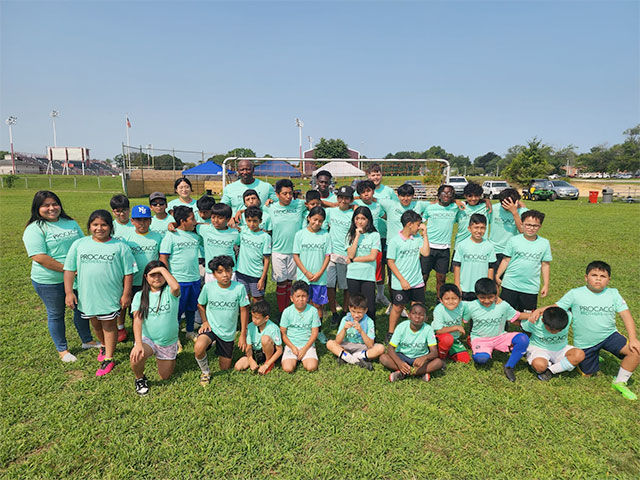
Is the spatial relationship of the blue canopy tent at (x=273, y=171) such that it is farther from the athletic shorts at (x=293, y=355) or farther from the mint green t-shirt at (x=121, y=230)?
the athletic shorts at (x=293, y=355)

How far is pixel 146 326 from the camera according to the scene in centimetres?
368

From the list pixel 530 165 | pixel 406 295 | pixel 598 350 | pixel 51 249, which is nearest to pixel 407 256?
pixel 406 295

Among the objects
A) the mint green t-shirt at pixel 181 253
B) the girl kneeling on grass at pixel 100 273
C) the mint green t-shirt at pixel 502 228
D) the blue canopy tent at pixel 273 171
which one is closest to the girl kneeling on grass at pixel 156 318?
the girl kneeling on grass at pixel 100 273

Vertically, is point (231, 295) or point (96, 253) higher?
point (96, 253)

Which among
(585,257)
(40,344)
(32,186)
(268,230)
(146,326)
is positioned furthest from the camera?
(32,186)

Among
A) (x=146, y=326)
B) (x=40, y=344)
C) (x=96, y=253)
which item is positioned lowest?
(x=40, y=344)

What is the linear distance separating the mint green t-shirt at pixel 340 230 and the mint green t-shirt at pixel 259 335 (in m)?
1.59

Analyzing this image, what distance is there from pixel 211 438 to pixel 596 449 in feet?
10.7

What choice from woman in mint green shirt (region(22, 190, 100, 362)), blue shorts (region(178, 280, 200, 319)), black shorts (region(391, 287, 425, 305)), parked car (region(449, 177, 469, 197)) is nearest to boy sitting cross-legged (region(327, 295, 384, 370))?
black shorts (region(391, 287, 425, 305))

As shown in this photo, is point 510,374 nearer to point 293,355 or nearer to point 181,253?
point 293,355

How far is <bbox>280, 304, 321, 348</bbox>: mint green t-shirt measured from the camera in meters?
4.21

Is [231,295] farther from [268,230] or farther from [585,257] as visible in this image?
[585,257]

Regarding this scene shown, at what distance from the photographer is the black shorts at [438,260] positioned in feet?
18.0

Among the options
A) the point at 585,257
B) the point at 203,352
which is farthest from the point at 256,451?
the point at 585,257
